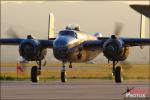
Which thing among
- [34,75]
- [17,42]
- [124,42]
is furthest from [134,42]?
[17,42]

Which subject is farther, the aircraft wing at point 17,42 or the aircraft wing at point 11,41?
the aircraft wing at point 11,41

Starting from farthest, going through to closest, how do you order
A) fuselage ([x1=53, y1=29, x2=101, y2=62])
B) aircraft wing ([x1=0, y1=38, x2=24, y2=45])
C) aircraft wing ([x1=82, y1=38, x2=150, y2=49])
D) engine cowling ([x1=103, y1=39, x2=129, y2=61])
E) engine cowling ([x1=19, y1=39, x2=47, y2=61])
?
aircraft wing ([x1=0, y1=38, x2=24, y2=45]) → aircraft wing ([x1=82, y1=38, x2=150, y2=49]) → engine cowling ([x1=19, y1=39, x2=47, y2=61]) → fuselage ([x1=53, y1=29, x2=101, y2=62]) → engine cowling ([x1=103, y1=39, x2=129, y2=61])

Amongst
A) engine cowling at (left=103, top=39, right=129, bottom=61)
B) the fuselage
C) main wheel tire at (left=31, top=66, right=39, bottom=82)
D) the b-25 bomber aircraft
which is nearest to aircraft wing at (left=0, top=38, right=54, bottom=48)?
the b-25 bomber aircraft

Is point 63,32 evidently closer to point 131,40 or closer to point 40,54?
point 40,54

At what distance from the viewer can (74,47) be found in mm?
30203

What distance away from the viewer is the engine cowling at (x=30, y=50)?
96.7ft

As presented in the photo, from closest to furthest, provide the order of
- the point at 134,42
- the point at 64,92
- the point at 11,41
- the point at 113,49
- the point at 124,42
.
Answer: the point at 64,92
the point at 113,49
the point at 124,42
the point at 134,42
the point at 11,41

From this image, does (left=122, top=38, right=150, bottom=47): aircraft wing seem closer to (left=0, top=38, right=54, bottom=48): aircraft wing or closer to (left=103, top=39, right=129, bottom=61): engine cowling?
(left=103, top=39, right=129, bottom=61): engine cowling

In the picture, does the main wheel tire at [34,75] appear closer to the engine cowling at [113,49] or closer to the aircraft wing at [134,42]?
the engine cowling at [113,49]

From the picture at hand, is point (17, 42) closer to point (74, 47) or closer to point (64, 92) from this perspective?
point (74, 47)

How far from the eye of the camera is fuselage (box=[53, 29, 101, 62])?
29094 mm

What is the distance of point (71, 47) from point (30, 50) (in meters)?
2.63

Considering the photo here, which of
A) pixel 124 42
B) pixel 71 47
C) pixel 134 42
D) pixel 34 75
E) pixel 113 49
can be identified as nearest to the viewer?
pixel 113 49

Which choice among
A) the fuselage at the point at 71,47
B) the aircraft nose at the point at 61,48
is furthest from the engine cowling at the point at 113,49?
the aircraft nose at the point at 61,48
